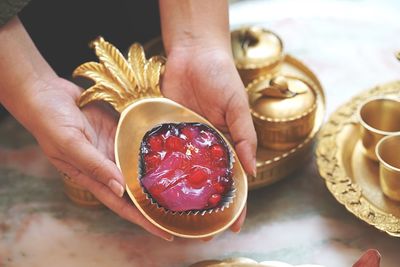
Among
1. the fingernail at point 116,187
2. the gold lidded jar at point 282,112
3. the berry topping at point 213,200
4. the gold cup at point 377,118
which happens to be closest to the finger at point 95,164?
the fingernail at point 116,187

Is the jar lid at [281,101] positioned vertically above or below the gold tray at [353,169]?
above

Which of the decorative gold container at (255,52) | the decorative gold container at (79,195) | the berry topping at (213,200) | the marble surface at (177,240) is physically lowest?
Result: the marble surface at (177,240)

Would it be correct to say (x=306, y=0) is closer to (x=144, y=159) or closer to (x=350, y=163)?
(x=350, y=163)

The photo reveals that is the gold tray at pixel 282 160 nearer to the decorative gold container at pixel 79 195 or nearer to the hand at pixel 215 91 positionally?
the hand at pixel 215 91

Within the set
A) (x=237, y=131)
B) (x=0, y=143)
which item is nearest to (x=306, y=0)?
(x=237, y=131)

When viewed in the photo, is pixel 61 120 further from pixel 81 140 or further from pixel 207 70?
pixel 207 70

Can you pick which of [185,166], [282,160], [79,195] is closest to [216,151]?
[185,166]
